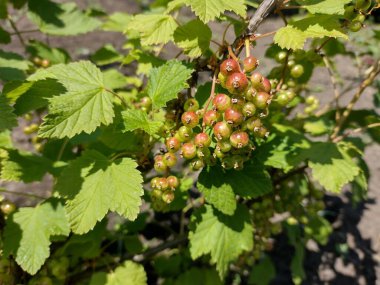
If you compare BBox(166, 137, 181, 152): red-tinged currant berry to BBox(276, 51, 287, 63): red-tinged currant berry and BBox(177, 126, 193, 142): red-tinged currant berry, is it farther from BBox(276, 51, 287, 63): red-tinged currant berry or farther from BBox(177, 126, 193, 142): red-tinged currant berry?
BBox(276, 51, 287, 63): red-tinged currant berry

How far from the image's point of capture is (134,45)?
2.30 metres

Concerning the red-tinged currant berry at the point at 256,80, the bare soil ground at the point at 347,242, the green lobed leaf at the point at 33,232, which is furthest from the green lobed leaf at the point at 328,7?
the bare soil ground at the point at 347,242

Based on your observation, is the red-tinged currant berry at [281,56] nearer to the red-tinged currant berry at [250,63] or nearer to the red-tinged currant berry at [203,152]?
the red-tinged currant berry at [250,63]

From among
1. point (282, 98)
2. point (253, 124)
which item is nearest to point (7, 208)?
point (253, 124)

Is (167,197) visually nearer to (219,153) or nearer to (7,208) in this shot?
(219,153)

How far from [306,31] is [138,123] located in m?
0.80

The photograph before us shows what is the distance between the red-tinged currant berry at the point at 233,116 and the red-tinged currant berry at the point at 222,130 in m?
0.02

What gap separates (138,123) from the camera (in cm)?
159

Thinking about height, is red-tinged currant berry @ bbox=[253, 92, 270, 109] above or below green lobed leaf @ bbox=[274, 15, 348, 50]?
below

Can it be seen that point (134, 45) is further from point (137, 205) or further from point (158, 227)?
point (158, 227)

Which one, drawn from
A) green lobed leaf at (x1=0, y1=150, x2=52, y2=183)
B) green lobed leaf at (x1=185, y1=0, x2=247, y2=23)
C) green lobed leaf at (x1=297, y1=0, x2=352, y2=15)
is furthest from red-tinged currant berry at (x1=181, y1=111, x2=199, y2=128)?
green lobed leaf at (x1=0, y1=150, x2=52, y2=183)

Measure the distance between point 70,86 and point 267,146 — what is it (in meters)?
1.07

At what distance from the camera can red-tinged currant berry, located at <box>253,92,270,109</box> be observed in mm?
1398

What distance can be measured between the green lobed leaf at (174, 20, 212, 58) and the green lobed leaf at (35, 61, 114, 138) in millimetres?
420
